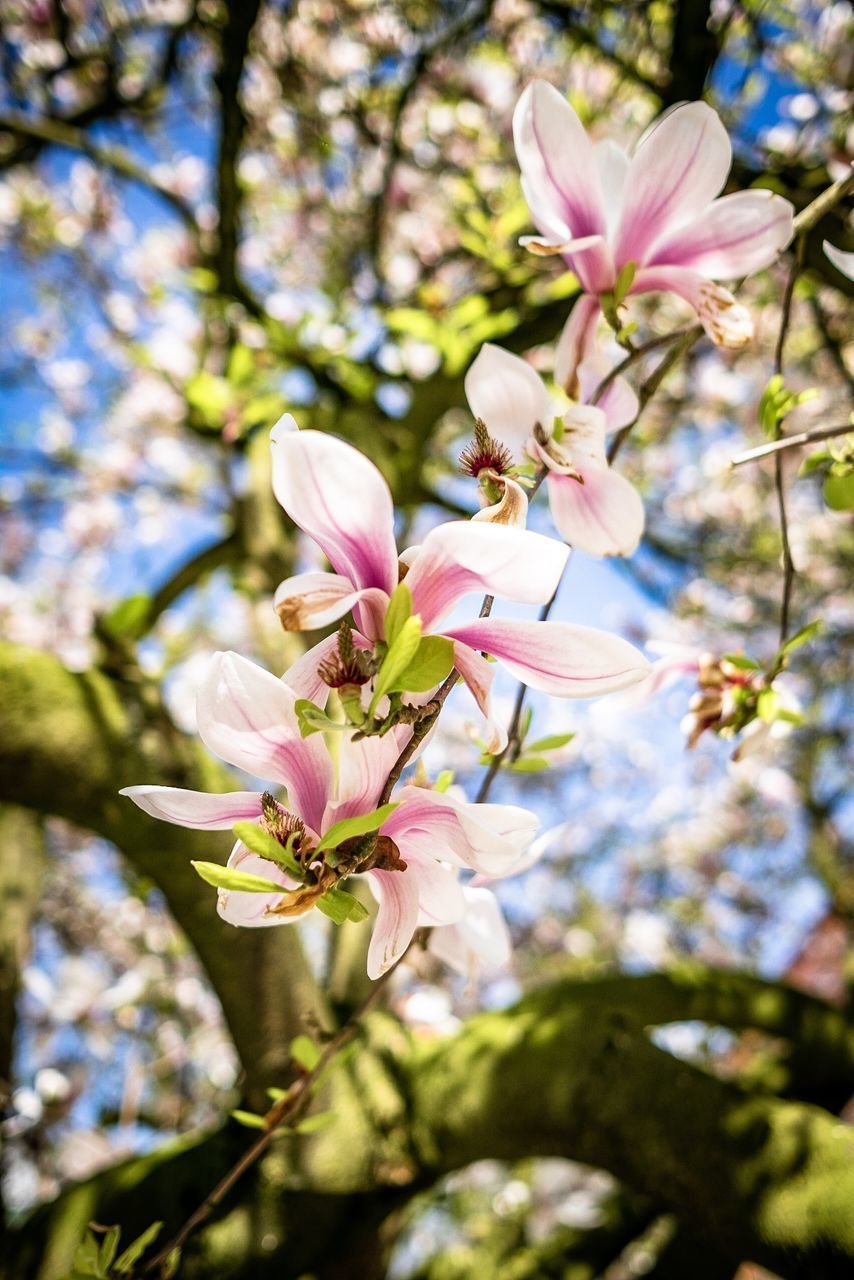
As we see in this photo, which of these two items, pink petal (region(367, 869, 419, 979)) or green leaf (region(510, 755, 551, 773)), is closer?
pink petal (region(367, 869, 419, 979))

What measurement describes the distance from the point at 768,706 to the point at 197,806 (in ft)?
1.27

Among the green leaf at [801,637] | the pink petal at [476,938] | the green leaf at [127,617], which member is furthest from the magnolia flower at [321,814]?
the green leaf at [127,617]

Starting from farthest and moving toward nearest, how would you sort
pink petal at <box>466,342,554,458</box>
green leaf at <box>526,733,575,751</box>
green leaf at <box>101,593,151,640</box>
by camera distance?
green leaf at <box>101,593,151,640</box> → green leaf at <box>526,733,575,751</box> → pink petal at <box>466,342,554,458</box>

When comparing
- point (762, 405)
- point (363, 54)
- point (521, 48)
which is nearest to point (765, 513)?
point (521, 48)

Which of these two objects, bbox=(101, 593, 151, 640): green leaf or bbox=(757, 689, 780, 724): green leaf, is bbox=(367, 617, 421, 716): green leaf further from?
bbox=(101, 593, 151, 640): green leaf

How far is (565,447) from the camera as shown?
0.47 meters

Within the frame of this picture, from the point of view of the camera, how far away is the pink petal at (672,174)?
1.54ft

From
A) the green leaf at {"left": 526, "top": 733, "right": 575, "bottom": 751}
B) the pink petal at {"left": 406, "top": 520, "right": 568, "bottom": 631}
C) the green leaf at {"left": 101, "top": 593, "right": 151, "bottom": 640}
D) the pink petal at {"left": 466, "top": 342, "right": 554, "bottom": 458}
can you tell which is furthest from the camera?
the green leaf at {"left": 101, "top": 593, "right": 151, "bottom": 640}

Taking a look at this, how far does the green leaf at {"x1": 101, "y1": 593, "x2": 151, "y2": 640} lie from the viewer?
3.92 ft

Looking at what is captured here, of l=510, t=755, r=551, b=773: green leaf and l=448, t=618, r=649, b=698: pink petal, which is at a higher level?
l=448, t=618, r=649, b=698: pink petal

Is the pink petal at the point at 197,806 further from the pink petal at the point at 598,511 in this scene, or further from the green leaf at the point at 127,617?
the green leaf at the point at 127,617

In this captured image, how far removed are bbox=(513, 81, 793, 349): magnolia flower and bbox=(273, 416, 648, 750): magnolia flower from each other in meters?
A: 0.23

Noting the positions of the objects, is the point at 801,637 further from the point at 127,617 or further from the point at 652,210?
the point at 127,617

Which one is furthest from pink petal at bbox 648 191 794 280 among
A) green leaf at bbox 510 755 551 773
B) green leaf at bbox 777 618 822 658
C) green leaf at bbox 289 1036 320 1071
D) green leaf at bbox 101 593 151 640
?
green leaf at bbox 101 593 151 640
